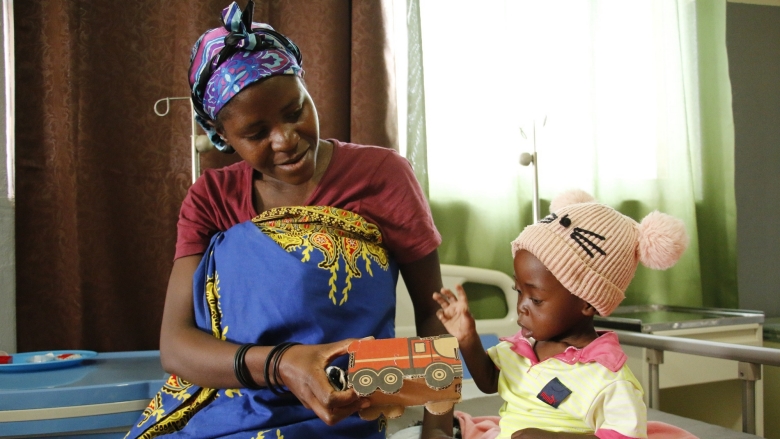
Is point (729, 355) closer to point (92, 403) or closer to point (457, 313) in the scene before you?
point (457, 313)

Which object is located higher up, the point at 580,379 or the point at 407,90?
the point at 407,90

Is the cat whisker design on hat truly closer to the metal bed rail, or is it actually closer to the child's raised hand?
the child's raised hand

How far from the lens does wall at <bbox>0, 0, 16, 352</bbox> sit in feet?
6.05

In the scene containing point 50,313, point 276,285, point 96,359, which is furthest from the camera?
point 50,313

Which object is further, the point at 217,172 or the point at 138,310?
the point at 138,310

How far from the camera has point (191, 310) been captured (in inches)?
53.0

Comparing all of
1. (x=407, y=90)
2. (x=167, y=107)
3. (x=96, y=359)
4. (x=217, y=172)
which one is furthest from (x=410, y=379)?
(x=407, y=90)

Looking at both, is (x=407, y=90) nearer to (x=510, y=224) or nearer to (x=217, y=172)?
(x=510, y=224)

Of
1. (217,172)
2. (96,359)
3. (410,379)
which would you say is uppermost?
(217,172)

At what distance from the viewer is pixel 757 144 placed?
346cm

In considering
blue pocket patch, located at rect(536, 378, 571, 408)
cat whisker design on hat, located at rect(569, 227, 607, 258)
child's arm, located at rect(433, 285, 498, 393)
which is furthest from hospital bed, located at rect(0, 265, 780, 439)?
cat whisker design on hat, located at rect(569, 227, 607, 258)

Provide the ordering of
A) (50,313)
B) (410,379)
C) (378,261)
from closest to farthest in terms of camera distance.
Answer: (410,379) < (378,261) < (50,313)

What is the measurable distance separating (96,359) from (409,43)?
1.67 metres

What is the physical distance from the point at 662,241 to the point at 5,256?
71.1 inches
